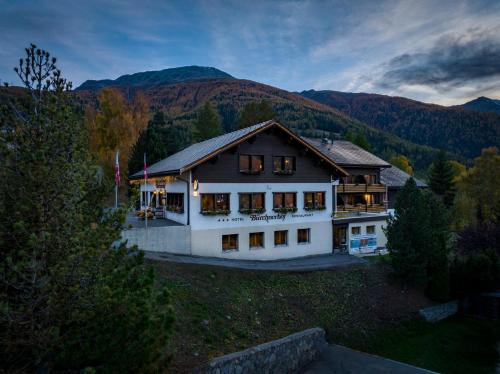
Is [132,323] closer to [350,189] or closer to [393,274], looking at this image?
[393,274]

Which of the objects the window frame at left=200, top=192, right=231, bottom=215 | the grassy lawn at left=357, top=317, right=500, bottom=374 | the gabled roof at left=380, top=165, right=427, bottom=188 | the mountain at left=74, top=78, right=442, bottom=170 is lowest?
the grassy lawn at left=357, top=317, right=500, bottom=374

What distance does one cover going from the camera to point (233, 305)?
51.9 ft

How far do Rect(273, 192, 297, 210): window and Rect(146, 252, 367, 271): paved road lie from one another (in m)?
3.96

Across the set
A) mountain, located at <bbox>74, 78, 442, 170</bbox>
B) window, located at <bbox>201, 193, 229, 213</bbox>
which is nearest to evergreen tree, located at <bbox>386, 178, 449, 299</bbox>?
window, located at <bbox>201, 193, 229, 213</bbox>

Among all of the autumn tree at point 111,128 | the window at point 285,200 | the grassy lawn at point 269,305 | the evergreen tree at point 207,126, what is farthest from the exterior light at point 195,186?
the evergreen tree at point 207,126

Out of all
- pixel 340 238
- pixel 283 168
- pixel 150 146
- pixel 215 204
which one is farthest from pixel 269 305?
pixel 150 146

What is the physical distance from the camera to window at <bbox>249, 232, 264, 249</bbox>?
79.8ft

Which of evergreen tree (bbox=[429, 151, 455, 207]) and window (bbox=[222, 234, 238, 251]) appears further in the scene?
evergreen tree (bbox=[429, 151, 455, 207])

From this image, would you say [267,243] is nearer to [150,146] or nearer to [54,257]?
[54,257]

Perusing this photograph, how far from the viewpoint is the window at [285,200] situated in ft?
83.0

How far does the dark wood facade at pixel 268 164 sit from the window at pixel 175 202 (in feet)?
8.80

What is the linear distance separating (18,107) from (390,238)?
21.1 meters

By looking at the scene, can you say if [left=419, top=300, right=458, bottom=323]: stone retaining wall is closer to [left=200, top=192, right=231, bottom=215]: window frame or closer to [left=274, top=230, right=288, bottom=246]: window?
[left=274, top=230, right=288, bottom=246]: window

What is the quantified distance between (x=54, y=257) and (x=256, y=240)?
19311 mm
